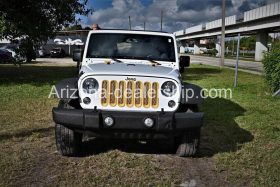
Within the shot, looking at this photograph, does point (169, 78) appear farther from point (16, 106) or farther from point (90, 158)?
point (16, 106)

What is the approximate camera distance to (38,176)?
5051mm

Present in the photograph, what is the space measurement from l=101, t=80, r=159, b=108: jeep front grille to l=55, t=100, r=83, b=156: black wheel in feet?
1.94

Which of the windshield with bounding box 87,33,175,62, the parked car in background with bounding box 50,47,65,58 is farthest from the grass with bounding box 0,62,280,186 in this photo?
the parked car in background with bounding box 50,47,65,58

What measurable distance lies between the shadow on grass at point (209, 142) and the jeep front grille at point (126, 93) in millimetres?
1098

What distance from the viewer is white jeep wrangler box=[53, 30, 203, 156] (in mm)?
5270

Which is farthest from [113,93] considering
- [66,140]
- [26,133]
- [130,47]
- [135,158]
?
[26,133]

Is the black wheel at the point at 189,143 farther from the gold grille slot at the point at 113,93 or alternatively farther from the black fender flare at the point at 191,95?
the gold grille slot at the point at 113,93

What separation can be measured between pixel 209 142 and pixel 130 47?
210cm

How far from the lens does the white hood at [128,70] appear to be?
551 centimetres

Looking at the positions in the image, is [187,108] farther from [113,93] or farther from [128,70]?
[113,93]

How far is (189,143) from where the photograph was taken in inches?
233

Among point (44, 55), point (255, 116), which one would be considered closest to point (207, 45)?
point (44, 55)

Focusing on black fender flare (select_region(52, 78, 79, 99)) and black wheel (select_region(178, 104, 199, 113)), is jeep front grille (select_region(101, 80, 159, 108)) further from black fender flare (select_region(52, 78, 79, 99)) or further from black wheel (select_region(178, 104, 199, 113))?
black wheel (select_region(178, 104, 199, 113))

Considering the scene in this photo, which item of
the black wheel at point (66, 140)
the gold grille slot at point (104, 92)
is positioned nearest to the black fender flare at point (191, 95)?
the gold grille slot at point (104, 92)
